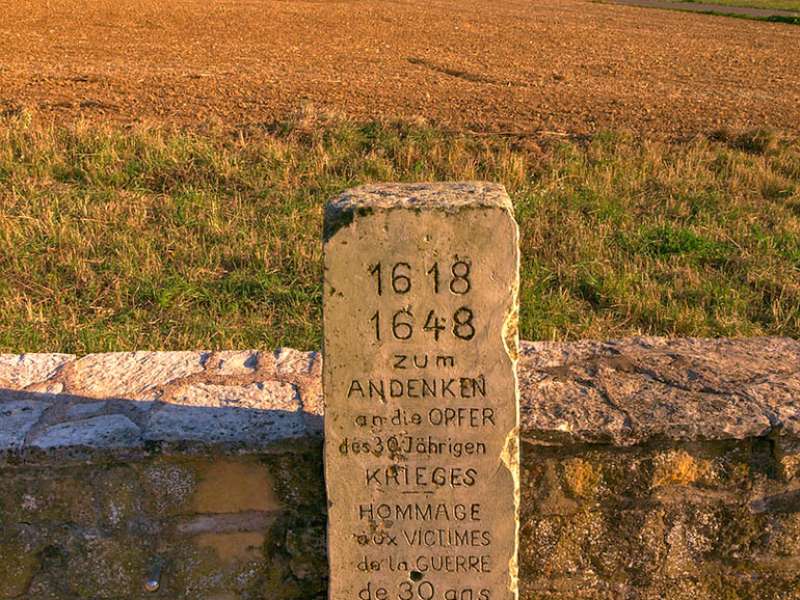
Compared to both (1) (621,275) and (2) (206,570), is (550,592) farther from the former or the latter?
(1) (621,275)

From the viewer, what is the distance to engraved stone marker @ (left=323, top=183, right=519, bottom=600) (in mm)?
2352

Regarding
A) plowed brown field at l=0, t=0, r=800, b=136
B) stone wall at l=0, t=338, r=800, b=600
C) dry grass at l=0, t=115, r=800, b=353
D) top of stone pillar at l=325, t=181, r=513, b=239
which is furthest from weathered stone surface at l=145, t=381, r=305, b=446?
plowed brown field at l=0, t=0, r=800, b=136

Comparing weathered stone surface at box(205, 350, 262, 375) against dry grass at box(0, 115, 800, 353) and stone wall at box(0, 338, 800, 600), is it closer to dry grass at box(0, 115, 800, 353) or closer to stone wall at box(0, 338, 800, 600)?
stone wall at box(0, 338, 800, 600)

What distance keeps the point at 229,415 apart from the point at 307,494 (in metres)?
0.33

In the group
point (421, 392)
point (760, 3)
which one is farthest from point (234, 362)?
point (760, 3)

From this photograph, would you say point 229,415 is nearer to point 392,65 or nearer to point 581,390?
point 581,390

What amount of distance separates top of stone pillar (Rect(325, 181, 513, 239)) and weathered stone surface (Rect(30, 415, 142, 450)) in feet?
2.83

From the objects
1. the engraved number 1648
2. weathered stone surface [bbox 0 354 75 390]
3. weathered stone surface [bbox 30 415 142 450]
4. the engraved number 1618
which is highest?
the engraved number 1618

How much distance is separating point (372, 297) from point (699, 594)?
4.65 feet

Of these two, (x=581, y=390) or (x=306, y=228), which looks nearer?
(x=581, y=390)

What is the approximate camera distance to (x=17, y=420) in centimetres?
281

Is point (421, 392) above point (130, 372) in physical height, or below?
above

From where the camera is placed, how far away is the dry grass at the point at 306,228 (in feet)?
15.7

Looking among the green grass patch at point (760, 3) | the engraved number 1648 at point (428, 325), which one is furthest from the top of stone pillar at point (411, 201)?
the green grass patch at point (760, 3)
